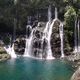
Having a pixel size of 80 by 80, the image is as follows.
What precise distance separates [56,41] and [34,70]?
1580 centimetres

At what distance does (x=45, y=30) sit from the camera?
2432 inches

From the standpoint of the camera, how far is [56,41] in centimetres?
5944

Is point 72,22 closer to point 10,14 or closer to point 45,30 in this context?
point 45,30

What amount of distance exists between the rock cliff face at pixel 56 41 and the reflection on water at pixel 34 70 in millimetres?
5510

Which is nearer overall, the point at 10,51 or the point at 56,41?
the point at 56,41

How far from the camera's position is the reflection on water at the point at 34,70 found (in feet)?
130

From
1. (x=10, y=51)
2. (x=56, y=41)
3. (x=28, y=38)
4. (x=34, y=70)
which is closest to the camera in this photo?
(x=34, y=70)

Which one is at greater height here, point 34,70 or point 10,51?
point 10,51

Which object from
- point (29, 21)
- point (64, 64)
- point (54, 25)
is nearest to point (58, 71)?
point (64, 64)

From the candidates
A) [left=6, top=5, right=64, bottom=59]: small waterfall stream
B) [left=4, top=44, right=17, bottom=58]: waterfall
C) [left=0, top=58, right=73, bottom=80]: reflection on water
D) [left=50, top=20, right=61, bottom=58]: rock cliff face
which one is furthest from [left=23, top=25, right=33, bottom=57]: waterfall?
[left=50, top=20, right=61, bottom=58]: rock cliff face

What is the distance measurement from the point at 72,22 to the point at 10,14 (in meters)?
15.9

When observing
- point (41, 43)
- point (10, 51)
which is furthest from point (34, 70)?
point (10, 51)

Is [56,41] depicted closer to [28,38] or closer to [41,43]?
[41,43]

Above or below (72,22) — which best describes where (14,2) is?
above
